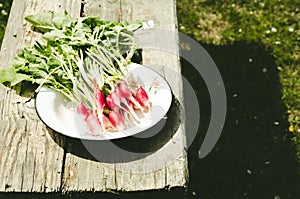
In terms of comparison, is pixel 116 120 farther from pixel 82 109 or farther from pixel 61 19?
pixel 61 19

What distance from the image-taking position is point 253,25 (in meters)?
4.14

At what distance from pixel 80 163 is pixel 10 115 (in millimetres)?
380

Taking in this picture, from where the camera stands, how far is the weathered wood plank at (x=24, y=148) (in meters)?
2.00

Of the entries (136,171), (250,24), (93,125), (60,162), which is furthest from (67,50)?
(250,24)

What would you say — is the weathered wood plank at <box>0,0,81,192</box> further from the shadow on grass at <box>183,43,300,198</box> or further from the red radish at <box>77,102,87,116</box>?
the shadow on grass at <box>183,43,300,198</box>

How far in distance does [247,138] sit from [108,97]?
4.84 ft

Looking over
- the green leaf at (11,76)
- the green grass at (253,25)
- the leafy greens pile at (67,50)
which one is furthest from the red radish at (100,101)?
the green grass at (253,25)

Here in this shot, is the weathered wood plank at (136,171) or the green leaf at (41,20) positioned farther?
the green leaf at (41,20)

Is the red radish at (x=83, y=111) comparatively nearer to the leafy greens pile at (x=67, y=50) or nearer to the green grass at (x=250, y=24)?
the leafy greens pile at (x=67, y=50)

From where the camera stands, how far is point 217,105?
342 cm

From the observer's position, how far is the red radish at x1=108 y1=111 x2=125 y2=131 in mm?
2098

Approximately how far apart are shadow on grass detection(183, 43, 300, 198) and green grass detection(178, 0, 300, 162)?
0.25 feet

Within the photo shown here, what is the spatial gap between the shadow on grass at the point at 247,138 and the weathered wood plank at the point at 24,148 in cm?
117

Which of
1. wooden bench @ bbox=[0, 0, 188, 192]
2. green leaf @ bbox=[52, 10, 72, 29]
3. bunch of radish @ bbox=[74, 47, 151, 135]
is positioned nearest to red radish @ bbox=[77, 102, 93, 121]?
bunch of radish @ bbox=[74, 47, 151, 135]
